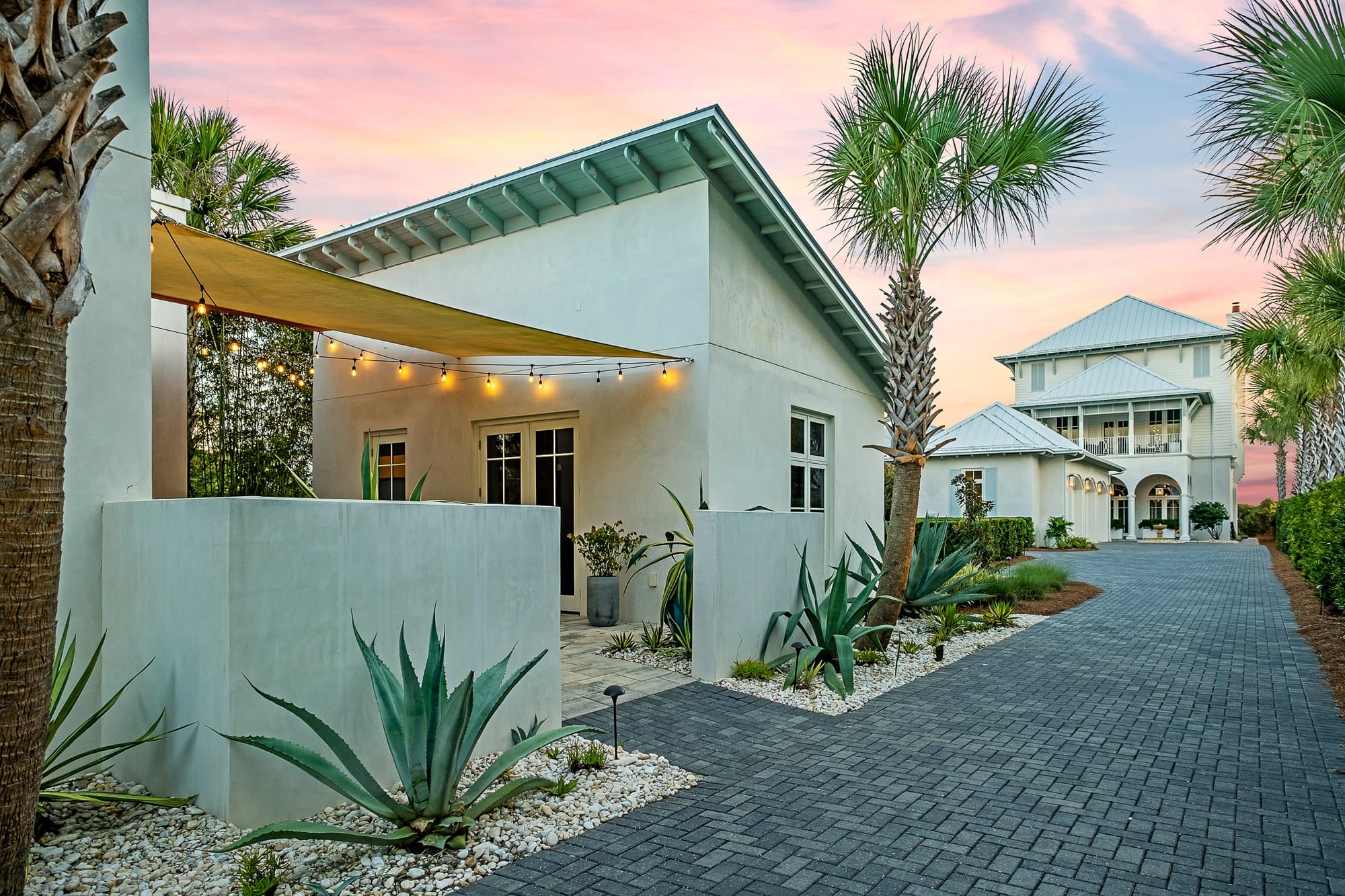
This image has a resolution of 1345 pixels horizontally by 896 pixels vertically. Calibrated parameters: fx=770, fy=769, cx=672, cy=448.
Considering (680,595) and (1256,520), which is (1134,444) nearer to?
(1256,520)

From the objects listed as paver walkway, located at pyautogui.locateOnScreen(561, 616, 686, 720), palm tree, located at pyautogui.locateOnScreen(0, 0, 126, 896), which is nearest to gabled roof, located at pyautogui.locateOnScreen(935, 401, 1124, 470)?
paver walkway, located at pyautogui.locateOnScreen(561, 616, 686, 720)

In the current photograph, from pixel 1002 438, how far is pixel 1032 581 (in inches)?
557

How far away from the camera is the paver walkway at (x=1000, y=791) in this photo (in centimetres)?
322

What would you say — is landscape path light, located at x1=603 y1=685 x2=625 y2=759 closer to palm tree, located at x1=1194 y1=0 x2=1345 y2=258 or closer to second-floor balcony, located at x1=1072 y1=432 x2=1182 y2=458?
palm tree, located at x1=1194 y1=0 x2=1345 y2=258

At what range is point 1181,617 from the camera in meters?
10.5

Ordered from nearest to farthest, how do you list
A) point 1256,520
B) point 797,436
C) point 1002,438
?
1. point 797,436
2. point 1002,438
3. point 1256,520

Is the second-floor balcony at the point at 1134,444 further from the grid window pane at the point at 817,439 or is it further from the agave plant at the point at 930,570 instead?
the agave plant at the point at 930,570

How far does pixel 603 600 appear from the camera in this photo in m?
8.58

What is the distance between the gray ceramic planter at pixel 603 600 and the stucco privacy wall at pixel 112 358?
4.95m

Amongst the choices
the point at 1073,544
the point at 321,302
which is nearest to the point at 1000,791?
the point at 321,302

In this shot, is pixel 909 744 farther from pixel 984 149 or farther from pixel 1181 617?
pixel 1181 617

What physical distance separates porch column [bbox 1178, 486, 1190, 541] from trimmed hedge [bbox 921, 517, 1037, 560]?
40.7 feet

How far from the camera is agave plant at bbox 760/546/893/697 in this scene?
6.20 meters

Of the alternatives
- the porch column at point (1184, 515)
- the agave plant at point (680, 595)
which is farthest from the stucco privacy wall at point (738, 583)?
the porch column at point (1184, 515)
